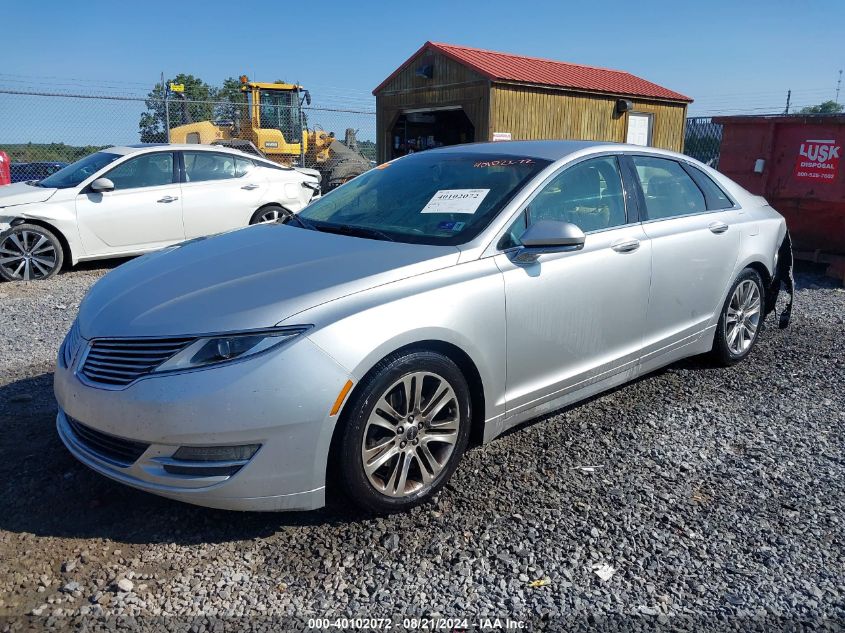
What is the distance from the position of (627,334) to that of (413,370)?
159 cm

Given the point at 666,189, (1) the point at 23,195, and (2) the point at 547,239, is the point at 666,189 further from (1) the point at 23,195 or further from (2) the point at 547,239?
(1) the point at 23,195

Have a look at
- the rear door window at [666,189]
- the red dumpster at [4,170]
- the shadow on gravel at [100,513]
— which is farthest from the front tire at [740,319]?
the red dumpster at [4,170]

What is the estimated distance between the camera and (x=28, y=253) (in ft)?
25.4

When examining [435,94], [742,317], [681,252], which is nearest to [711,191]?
[681,252]

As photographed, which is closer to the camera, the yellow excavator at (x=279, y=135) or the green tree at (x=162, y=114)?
the green tree at (x=162, y=114)

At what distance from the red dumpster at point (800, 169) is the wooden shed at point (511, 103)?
5.58 meters

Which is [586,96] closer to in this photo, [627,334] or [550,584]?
[627,334]

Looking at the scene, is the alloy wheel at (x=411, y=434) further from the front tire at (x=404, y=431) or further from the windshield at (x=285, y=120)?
the windshield at (x=285, y=120)

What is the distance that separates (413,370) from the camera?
2.90 m

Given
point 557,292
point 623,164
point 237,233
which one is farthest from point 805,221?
point 237,233

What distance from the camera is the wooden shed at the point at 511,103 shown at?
46.5 ft

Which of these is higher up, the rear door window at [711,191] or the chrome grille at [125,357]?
the rear door window at [711,191]

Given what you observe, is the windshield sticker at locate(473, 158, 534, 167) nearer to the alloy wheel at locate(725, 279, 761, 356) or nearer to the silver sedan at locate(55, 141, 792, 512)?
the silver sedan at locate(55, 141, 792, 512)

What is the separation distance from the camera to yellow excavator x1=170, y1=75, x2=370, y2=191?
59.5ft
